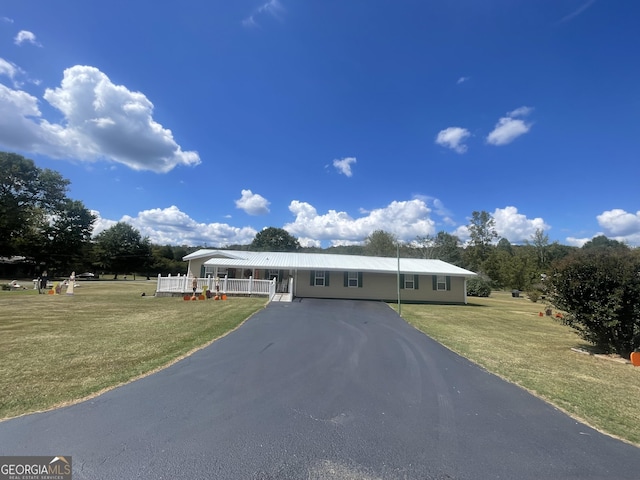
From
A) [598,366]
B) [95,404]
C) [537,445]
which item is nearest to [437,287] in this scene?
[598,366]

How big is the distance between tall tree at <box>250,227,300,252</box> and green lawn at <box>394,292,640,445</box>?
56304mm

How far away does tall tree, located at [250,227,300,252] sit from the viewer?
219 feet

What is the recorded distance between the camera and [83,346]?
699 cm

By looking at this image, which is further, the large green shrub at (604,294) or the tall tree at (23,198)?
the tall tree at (23,198)

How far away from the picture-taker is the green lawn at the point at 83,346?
450cm

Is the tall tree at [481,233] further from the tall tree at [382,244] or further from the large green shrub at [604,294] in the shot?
the large green shrub at [604,294]

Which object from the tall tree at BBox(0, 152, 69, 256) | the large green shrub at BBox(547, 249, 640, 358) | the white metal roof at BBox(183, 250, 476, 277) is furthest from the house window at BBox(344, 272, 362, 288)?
the tall tree at BBox(0, 152, 69, 256)

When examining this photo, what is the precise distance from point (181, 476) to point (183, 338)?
5.88 m

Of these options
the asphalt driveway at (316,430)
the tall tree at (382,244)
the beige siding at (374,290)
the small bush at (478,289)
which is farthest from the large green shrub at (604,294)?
the tall tree at (382,244)

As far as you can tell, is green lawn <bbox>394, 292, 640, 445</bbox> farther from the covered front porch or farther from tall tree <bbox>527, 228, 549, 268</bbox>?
tall tree <bbox>527, 228, 549, 268</bbox>

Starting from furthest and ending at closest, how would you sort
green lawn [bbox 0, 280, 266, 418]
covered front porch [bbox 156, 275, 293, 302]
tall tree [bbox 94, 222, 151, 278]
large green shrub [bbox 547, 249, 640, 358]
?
tall tree [bbox 94, 222, 151, 278], covered front porch [bbox 156, 275, 293, 302], large green shrub [bbox 547, 249, 640, 358], green lawn [bbox 0, 280, 266, 418]

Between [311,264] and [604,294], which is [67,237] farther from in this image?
[604,294]

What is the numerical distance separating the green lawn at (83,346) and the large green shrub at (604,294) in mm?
9334

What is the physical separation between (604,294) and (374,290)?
14.8m
